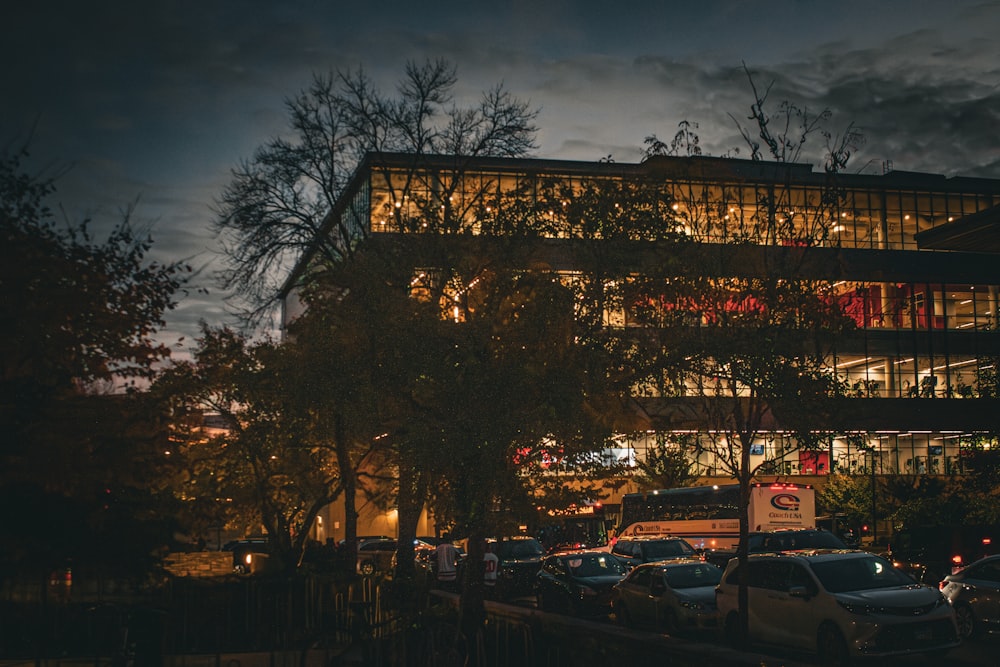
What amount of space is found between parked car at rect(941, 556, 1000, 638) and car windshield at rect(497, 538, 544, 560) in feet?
50.8

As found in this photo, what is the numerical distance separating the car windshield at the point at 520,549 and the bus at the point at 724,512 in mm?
9273

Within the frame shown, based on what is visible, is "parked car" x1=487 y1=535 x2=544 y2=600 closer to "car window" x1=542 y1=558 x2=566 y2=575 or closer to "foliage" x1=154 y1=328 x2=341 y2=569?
"car window" x1=542 y1=558 x2=566 y2=575

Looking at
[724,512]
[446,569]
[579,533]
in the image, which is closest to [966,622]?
[446,569]

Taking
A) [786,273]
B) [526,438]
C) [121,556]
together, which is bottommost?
[121,556]

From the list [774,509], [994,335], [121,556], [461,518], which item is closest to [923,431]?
[994,335]

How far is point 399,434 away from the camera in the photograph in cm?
1791

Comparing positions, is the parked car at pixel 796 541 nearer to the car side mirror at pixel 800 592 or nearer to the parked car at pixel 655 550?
the parked car at pixel 655 550

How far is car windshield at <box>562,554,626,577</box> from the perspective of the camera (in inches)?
978

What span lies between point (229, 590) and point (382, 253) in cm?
738

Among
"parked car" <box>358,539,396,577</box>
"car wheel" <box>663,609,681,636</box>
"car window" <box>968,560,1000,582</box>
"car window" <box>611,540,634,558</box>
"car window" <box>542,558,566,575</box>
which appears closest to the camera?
"car window" <box>968,560,1000,582</box>

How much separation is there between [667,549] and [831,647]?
46.4 feet

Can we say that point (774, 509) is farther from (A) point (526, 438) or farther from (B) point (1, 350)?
(B) point (1, 350)

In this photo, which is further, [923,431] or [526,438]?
[923,431]

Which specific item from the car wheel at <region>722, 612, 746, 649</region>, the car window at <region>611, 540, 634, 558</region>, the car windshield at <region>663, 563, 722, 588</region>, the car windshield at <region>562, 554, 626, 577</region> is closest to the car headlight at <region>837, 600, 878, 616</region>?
the car wheel at <region>722, 612, 746, 649</region>
